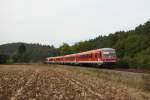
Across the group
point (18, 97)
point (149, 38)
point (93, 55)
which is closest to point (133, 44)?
point (149, 38)

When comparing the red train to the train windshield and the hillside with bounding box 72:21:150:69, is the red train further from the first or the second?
the hillside with bounding box 72:21:150:69

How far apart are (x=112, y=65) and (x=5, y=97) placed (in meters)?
23.0

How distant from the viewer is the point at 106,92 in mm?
13070

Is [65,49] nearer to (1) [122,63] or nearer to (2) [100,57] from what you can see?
(1) [122,63]

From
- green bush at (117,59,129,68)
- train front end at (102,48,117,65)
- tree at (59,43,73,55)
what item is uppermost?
tree at (59,43,73,55)

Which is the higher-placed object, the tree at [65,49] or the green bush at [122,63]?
the tree at [65,49]

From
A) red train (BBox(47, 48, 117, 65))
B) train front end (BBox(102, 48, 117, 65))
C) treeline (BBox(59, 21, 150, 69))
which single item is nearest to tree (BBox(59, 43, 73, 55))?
treeline (BBox(59, 21, 150, 69))

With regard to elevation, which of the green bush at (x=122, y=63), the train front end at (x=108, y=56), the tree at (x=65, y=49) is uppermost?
the tree at (x=65, y=49)

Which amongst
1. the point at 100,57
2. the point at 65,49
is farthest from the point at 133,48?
the point at 65,49

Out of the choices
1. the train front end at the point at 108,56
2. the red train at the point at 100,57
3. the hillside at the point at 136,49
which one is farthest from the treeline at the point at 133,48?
the red train at the point at 100,57

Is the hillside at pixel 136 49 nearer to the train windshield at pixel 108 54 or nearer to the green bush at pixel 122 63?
the green bush at pixel 122 63

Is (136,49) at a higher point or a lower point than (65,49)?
lower

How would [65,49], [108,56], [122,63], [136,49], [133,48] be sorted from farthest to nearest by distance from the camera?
[65,49] < [133,48] < [136,49] < [122,63] < [108,56]

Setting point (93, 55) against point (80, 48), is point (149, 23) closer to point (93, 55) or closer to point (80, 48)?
point (80, 48)
